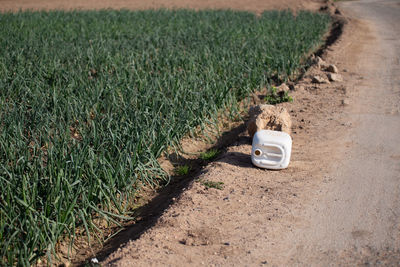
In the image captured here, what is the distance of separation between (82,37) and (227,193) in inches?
304

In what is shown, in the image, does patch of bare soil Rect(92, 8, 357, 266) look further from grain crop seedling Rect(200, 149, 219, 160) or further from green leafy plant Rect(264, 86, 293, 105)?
green leafy plant Rect(264, 86, 293, 105)

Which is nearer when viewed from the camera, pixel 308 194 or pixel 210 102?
pixel 308 194

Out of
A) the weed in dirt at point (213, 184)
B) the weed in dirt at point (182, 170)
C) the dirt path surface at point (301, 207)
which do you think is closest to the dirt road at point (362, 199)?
the dirt path surface at point (301, 207)

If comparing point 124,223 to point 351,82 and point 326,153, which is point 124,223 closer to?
point 326,153

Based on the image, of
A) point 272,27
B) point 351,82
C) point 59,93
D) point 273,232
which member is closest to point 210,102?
point 59,93

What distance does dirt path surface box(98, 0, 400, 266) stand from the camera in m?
3.34

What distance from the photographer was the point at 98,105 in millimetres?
5793

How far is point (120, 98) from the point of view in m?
6.08

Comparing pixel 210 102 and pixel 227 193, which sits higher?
pixel 210 102

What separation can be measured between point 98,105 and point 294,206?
2919 millimetres

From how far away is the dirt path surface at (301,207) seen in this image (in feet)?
11.0

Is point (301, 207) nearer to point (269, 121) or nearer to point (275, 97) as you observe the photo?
point (269, 121)

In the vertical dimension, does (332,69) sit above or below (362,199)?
above

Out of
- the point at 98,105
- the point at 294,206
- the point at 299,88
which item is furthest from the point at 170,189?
the point at 299,88
